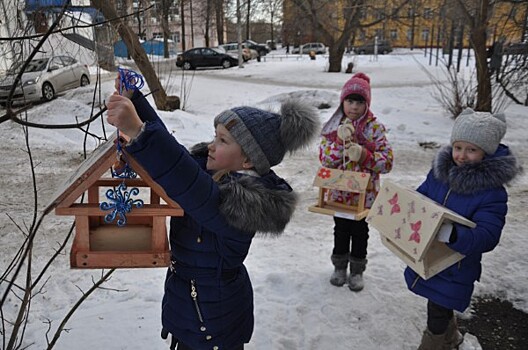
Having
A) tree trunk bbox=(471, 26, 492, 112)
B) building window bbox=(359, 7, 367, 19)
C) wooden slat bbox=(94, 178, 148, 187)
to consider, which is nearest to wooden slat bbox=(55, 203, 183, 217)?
wooden slat bbox=(94, 178, 148, 187)

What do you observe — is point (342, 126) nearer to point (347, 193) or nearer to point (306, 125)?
point (347, 193)

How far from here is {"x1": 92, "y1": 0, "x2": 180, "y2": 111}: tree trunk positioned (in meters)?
7.59

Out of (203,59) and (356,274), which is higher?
(203,59)

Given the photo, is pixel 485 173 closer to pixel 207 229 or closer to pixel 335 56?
pixel 207 229

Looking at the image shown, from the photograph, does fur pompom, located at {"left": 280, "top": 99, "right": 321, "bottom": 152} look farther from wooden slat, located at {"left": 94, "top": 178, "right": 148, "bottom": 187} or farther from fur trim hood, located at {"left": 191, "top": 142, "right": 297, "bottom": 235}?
wooden slat, located at {"left": 94, "top": 178, "right": 148, "bottom": 187}

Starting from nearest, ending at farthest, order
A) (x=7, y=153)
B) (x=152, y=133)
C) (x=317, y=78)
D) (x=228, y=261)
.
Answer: (x=152, y=133) < (x=228, y=261) < (x=7, y=153) < (x=317, y=78)

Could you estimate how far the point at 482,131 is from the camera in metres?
2.46

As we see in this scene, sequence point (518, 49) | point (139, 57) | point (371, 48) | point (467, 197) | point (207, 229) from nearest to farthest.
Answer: point (207, 229)
point (467, 197)
point (518, 49)
point (139, 57)
point (371, 48)

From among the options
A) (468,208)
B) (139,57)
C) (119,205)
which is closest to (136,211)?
(119,205)

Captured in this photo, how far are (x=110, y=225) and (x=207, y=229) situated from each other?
404 mm

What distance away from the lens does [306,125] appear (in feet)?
6.15

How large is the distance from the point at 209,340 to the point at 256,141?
2.81 ft

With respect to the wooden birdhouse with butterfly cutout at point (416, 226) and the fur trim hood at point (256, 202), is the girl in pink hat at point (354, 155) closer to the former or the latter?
the wooden birdhouse with butterfly cutout at point (416, 226)

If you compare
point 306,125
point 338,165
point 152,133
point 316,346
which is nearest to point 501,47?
point 338,165
